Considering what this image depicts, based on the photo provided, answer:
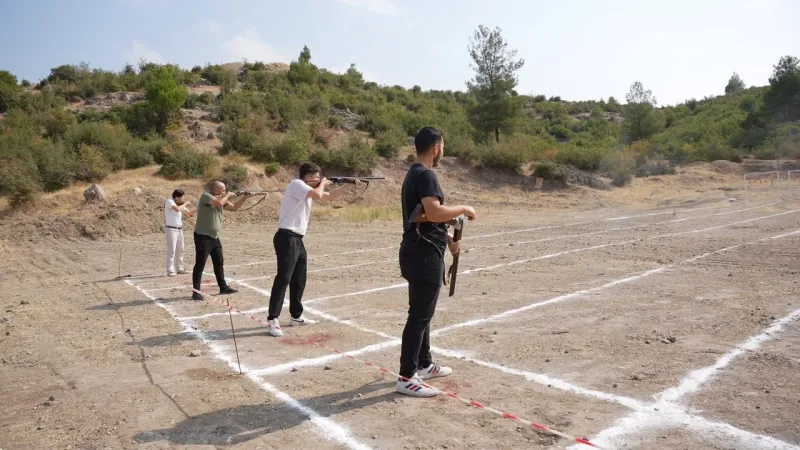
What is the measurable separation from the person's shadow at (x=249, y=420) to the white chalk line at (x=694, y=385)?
1.67 metres

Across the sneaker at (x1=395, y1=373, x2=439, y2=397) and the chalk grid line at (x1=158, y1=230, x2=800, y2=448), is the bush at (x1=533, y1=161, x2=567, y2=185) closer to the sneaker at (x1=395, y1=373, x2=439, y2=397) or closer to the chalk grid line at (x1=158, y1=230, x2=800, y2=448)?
the chalk grid line at (x1=158, y1=230, x2=800, y2=448)

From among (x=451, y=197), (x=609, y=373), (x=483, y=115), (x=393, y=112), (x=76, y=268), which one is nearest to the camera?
(x=609, y=373)

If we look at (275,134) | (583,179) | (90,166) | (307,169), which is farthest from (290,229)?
(583,179)

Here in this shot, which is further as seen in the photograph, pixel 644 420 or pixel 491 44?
pixel 491 44

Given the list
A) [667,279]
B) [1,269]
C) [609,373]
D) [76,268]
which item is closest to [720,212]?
[667,279]

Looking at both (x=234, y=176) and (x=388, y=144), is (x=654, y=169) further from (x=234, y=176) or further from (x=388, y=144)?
(x=234, y=176)

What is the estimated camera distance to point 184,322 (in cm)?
725

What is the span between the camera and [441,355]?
5.59m

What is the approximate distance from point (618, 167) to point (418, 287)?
30.3m

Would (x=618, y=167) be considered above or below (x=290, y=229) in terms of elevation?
above

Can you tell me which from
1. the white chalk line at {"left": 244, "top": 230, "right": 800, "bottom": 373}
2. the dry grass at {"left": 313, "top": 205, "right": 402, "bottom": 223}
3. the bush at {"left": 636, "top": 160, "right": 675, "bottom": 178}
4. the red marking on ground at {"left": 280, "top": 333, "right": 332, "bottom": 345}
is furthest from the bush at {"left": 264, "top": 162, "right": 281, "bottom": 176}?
the bush at {"left": 636, "top": 160, "right": 675, "bottom": 178}

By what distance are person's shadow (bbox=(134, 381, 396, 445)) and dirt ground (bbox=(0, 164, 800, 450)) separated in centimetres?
2

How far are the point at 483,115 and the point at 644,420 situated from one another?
32898 mm

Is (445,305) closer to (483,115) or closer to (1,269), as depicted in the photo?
(1,269)
